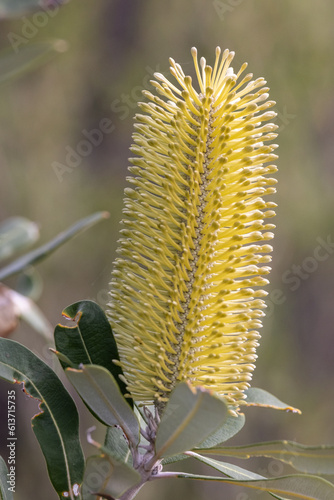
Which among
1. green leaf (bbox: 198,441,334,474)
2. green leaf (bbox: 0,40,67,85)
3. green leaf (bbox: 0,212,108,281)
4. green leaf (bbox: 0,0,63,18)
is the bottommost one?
green leaf (bbox: 198,441,334,474)

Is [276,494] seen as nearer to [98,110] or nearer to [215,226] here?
[215,226]

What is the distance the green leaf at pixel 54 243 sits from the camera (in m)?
0.88

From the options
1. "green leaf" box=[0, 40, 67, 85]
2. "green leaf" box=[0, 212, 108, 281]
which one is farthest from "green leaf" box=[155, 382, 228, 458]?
"green leaf" box=[0, 40, 67, 85]

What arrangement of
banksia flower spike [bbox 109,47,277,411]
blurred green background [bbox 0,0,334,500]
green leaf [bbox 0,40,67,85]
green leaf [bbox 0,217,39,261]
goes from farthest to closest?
blurred green background [bbox 0,0,334,500] < green leaf [bbox 0,217,39,261] < green leaf [bbox 0,40,67,85] < banksia flower spike [bbox 109,47,277,411]

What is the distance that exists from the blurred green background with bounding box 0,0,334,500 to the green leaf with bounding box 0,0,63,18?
1.82 m

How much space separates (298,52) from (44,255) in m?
2.42

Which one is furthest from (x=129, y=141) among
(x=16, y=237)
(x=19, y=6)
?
(x=19, y=6)

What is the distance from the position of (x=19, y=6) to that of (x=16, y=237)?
1.64 feet

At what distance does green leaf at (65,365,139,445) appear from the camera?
0.52 metres

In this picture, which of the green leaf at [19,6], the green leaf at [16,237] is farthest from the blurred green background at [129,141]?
the green leaf at [19,6]

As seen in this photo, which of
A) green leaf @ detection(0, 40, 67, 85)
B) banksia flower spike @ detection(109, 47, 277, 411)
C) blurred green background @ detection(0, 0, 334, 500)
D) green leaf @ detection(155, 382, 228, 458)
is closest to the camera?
green leaf @ detection(155, 382, 228, 458)

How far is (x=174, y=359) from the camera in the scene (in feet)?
2.02

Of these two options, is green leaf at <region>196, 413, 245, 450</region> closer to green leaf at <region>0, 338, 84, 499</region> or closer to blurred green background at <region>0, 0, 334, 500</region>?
green leaf at <region>0, 338, 84, 499</region>

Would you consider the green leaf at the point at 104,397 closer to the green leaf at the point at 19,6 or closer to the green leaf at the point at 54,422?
the green leaf at the point at 54,422
